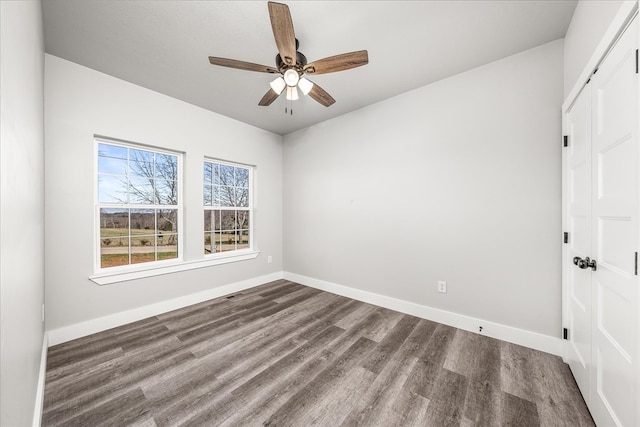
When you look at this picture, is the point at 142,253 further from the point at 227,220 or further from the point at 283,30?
the point at 283,30

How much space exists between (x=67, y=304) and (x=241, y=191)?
240 cm

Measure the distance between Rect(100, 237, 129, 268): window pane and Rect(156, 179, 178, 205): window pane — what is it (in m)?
0.61

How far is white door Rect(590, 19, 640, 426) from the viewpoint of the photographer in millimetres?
1045

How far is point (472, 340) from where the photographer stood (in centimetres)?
229

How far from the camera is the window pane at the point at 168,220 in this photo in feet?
10.1

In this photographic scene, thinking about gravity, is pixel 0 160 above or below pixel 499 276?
above

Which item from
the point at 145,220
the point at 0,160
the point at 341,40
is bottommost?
the point at 145,220

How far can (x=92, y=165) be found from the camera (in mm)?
2455

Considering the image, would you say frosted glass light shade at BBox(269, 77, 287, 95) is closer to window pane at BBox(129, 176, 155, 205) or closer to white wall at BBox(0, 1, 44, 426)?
white wall at BBox(0, 1, 44, 426)

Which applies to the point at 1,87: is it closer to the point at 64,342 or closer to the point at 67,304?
the point at 67,304

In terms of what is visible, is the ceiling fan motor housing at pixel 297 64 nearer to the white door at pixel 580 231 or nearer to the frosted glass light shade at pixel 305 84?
the frosted glass light shade at pixel 305 84

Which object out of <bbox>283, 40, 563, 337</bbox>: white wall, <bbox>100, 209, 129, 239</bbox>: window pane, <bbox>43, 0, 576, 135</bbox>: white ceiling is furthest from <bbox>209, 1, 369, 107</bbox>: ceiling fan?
<bbox>100, 209, 129, 239</bbox>: window pane

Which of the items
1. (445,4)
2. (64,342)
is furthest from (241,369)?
(445,4)

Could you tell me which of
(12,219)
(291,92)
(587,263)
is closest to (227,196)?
(291,92)
